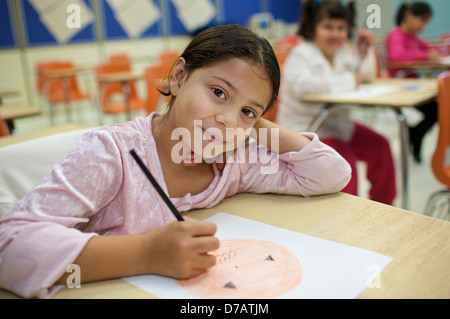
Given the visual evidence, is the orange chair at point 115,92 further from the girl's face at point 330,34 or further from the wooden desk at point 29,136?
the wooden desk at point 29,136

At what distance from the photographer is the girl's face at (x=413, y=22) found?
12.3ft

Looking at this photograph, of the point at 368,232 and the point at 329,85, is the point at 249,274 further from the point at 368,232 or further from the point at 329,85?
the point at 329,85

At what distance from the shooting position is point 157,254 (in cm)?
54

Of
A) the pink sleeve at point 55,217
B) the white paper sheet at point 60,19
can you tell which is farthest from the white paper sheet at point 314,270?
the white paper sheet at point 60,19

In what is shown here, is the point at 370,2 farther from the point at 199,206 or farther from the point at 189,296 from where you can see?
the point at 189,296

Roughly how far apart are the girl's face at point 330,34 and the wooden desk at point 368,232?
1469 millimetres

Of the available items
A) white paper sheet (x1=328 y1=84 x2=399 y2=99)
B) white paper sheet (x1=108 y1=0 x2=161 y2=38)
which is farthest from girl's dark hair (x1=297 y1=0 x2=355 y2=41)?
white paper sheet (x1=108 y1=0 x2=161 y2=38)

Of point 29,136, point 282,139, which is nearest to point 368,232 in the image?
point 282,139

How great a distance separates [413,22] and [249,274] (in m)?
4.01

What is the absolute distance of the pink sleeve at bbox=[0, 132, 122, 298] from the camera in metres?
0.51

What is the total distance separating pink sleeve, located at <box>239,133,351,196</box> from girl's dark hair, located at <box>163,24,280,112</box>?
0.15 m

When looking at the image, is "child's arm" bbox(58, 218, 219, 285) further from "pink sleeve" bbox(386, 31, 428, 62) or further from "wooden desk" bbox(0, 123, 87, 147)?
"pink sleeve" bbox(386, 31, 428, 62)

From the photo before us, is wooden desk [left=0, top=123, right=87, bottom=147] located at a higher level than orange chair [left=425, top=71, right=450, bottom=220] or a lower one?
higher

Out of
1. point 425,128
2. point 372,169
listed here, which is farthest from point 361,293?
point 425,128
